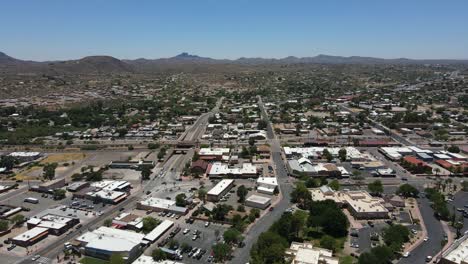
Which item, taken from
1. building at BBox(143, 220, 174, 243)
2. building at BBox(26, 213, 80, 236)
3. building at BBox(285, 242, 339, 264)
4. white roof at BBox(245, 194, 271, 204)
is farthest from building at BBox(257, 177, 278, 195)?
building at BBox(26, 213, 80, 236)

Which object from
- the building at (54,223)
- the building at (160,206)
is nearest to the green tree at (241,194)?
the building at (160,206)

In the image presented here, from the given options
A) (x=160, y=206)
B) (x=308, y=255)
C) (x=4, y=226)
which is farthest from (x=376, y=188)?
(x=4, y=226)

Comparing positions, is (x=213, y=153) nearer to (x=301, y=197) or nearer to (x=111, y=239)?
(x=301, y=197)

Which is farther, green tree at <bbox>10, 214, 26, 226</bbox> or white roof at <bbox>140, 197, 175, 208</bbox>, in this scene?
white roof at <bbox>140, 197, 175, 208</bbox>

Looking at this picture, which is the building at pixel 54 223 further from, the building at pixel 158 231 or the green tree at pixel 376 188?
the green tree at pixel 376 188

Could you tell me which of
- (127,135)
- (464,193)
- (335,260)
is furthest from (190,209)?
(127,135)

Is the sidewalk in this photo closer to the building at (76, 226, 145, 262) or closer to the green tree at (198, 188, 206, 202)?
the green tree at (198, 188, 206, 202)

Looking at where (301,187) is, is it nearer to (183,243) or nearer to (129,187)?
(183,243)
